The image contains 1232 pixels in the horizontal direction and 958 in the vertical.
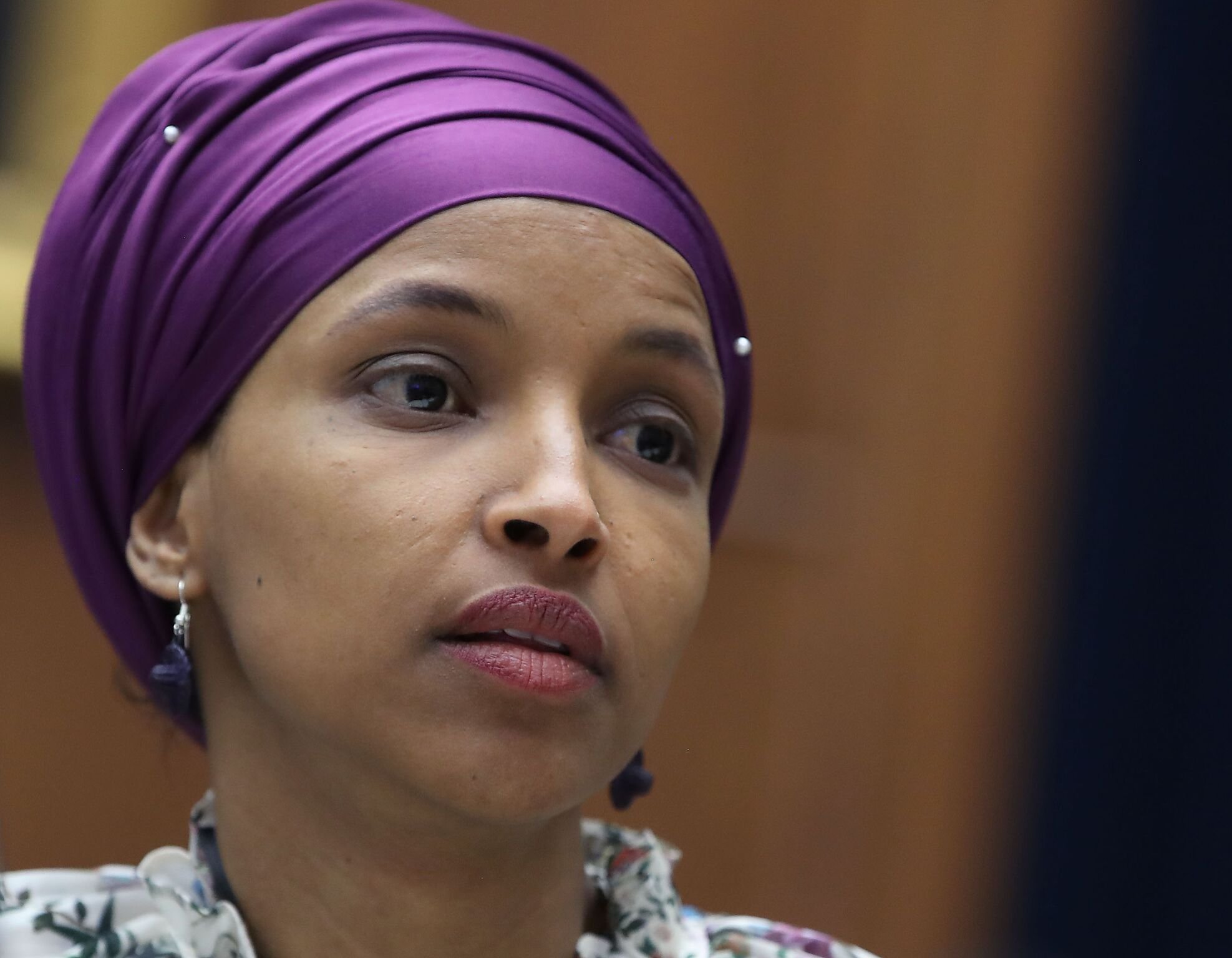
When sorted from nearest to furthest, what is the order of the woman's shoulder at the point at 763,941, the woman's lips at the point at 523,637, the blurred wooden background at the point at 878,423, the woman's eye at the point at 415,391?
the woman's lips at the point at 523,637, the woman's eye at the point at 415,391, the woman's shoulder at the point at 763,941, the blurred wooden background at the point at 878,423

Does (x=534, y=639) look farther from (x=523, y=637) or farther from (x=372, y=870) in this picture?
(x=372, y=870)

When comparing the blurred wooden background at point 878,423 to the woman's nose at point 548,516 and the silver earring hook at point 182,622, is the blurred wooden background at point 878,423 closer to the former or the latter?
the silver earring hook at point 182,622

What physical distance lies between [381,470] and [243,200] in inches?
12.5

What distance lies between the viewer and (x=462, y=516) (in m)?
1.34

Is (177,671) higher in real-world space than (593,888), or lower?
higher

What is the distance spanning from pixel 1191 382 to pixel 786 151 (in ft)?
3.21

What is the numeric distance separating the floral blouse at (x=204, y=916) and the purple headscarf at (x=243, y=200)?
0.18m

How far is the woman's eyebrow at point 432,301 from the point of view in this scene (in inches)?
55.1

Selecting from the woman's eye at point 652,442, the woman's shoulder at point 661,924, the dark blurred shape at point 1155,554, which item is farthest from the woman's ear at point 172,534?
the dark blurred shape at point 1155,554

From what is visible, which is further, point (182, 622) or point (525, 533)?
point (182, 622)

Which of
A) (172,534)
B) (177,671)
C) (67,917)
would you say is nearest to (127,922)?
(67,917)

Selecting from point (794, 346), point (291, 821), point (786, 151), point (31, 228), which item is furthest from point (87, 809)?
point (786, 151)

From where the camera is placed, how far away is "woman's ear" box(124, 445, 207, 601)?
1.50 metres

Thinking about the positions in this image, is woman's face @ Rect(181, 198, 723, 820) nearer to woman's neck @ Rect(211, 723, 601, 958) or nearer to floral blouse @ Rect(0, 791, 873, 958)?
woman's neck @ Rect(211, 723, 601, 958)
